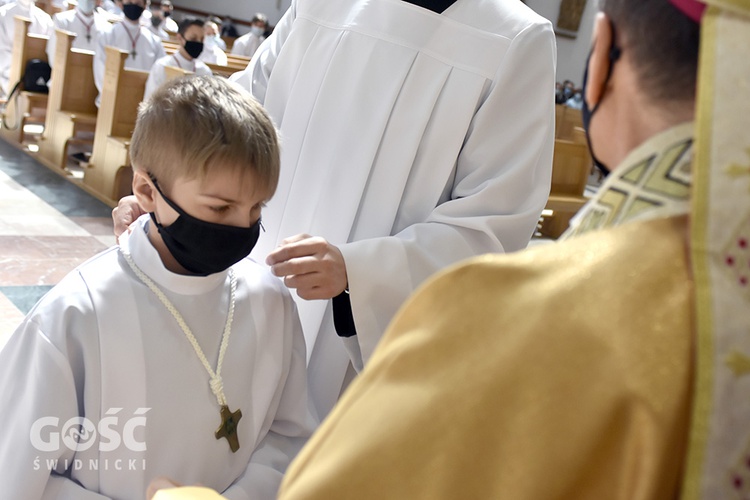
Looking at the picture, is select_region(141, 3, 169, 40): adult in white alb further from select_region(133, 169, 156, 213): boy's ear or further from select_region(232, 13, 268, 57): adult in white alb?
select_region(133, 169, 156, 213): boy's ear

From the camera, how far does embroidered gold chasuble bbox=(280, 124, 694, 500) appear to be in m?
0.71

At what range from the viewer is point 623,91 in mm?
883

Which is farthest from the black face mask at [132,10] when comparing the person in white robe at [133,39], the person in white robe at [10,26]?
the person in white robe at [10,26]

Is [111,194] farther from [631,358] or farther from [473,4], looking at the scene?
[631,358]

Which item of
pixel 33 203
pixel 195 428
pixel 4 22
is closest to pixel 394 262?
pixel 195 428

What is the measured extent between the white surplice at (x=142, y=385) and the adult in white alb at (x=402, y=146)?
24 centimetres

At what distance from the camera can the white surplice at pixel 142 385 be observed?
64.9 inches

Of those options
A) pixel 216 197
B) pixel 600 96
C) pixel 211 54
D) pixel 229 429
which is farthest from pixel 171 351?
pixel 211 54

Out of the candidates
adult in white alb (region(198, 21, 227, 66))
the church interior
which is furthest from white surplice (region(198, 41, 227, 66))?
the church interior

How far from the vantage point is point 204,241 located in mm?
1780

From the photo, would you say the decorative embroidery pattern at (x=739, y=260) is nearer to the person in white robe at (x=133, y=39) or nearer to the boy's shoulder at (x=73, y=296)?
the boy's shoulder at (x=73, y=296)

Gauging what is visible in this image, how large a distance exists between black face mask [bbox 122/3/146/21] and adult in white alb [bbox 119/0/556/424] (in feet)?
27.9

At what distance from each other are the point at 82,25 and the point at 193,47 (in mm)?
3162

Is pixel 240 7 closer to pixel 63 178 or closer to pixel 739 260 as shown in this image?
pixel 63 178
